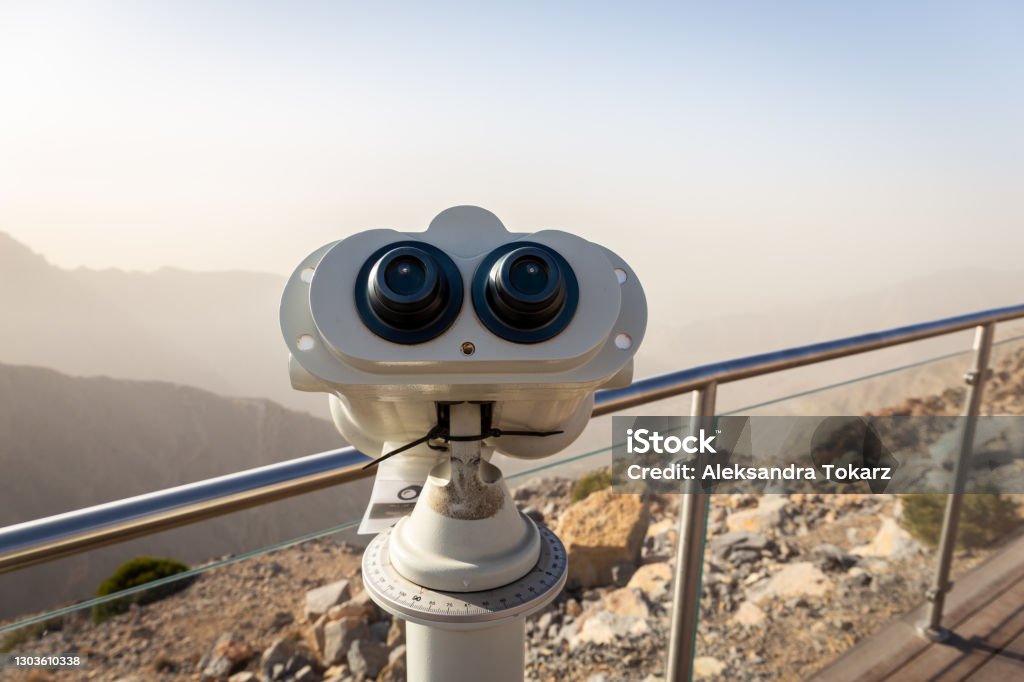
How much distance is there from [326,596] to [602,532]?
0.56 metres

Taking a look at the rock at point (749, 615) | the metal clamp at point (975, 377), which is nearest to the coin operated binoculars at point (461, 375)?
the rock at point (749, 615)

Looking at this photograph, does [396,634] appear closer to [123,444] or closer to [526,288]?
[526,288]

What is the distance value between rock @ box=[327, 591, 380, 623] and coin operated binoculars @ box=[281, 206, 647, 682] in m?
0.56

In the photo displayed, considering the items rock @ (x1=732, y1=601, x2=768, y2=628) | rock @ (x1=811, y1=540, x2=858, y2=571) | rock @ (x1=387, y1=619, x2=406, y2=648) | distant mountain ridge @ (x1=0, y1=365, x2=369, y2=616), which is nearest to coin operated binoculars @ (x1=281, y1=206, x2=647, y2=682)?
rock @ (x1=387, y1=619, x2=406, y2=648)

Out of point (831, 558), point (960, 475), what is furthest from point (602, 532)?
point (960, 475)

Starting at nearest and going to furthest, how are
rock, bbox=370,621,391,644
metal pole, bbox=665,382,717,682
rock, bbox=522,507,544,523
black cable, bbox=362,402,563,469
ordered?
black cable, bbox=362,402,563,469 → rock, bbox=522,507,544,523 → rock, bbox=370,621,391,644 → metal pole, bbox=665,382,717,682

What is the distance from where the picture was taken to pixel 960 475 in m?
1.84

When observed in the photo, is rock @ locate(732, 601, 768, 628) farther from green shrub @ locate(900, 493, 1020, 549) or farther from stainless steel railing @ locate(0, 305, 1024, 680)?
green shrub @ locate(900, 493, 1020, 549)

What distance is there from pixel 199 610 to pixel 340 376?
0.71 meters

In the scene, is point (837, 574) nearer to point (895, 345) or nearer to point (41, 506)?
point (895, 345)

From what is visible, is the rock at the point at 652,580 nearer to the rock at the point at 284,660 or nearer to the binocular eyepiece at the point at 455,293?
the rock at the point at 284,660

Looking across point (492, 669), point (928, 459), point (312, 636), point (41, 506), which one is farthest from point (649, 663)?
point (41, 506)

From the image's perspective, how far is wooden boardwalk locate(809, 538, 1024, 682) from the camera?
59.5 inches

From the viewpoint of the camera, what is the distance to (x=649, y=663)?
132 cm
